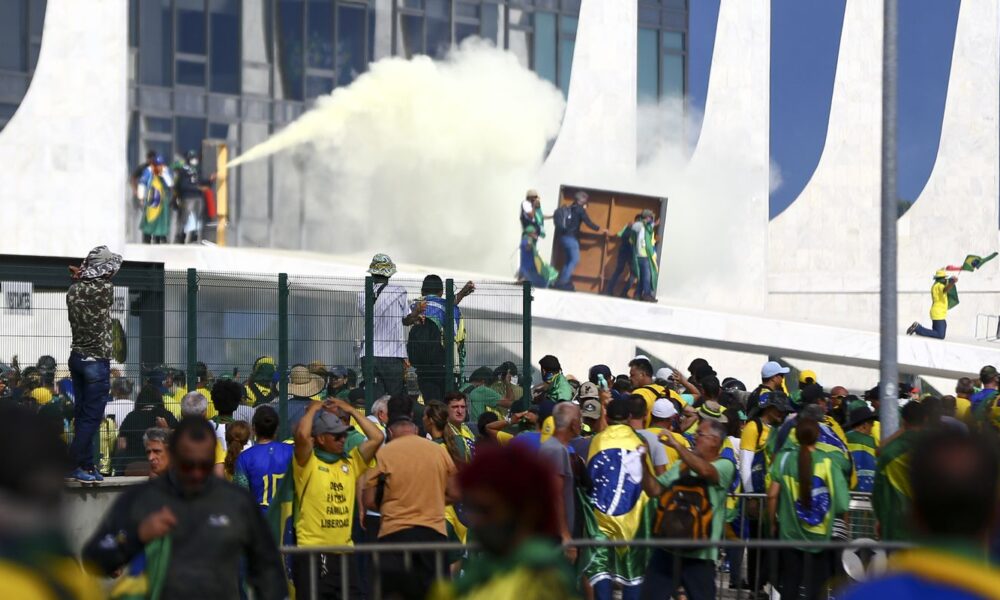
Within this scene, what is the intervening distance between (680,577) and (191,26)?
29100 millimetres

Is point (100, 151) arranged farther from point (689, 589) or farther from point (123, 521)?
point (123, 521)

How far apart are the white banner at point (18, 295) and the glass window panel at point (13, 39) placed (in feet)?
40.3

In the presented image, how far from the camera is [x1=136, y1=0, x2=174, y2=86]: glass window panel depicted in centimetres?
3509

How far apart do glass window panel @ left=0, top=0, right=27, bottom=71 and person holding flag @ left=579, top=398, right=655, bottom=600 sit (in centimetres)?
1759

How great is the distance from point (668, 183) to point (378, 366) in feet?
84.9

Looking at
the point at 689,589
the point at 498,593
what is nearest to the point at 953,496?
the point at 498,593

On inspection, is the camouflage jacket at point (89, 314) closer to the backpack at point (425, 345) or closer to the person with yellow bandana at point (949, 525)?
the backpack at point (425, 345)

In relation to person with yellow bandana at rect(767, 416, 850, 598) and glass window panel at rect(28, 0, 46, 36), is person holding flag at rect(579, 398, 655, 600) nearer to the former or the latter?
person with yellow bandana at rect(767, 416, 850, 598)

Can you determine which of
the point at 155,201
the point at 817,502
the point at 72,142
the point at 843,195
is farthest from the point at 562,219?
the point at 817,502

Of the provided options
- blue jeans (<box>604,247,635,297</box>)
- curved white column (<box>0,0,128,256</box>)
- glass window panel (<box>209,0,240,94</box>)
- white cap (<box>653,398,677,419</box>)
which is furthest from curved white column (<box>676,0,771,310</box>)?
white cap (<box>653,398,677,419</box>)

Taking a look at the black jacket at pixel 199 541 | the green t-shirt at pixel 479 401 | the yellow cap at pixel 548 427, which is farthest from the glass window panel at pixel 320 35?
the black jacket at pixel 199 541

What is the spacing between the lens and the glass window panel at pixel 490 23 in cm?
3984

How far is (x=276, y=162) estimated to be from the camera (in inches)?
1484

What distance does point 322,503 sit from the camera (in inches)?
346
